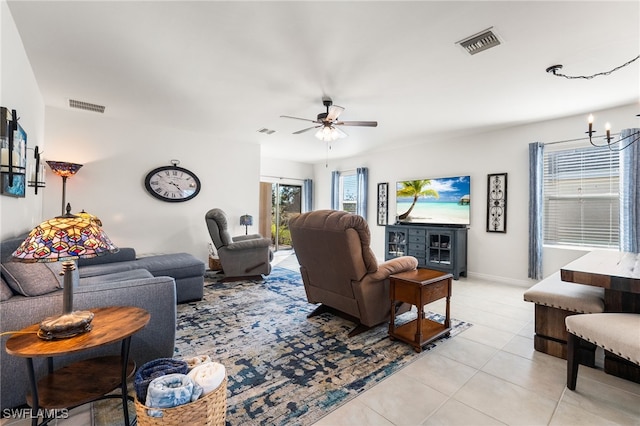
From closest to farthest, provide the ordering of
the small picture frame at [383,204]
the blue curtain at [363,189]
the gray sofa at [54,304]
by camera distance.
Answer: the gray sofa at [54,304] < the small picture frame at [383,204] < the blue curtain at [363,189]

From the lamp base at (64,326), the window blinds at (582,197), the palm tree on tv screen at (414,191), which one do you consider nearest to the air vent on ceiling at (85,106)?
the lamp base at (64,326)

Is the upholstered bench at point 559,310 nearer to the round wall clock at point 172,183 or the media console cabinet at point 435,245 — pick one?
the media console cabinet at point 435,245

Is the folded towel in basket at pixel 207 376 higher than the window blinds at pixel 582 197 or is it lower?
lower

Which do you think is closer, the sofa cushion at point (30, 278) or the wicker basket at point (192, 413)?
the wicker basket at point (192, 413)

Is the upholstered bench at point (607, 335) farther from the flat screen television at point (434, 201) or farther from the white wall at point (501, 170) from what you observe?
the flat screen television at point (434, 201)

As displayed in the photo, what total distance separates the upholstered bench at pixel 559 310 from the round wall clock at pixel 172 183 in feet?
16.4

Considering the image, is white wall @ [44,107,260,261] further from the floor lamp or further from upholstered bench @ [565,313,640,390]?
upholstered bench @ [565,313,640,390]

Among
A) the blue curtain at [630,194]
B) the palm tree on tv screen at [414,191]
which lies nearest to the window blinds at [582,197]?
the blue curtain at [630,194]

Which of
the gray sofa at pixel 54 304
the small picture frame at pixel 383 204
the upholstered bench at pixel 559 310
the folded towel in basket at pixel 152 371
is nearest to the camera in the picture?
the folded towel in basket at pixel 152 371

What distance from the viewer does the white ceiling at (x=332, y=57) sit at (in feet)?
6.51

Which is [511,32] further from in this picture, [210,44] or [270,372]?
[270,372]

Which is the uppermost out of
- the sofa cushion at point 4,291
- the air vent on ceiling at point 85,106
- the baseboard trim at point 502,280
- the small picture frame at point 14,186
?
the air vent on ceiling at point 85,106

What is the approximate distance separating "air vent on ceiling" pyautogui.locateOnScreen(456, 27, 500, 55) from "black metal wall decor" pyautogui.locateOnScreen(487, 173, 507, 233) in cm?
289

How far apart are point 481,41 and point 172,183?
15.5ft
